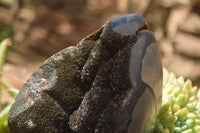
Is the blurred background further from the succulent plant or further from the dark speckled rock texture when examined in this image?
the dark speckled rock texture

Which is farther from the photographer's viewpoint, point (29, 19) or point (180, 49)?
point (29, 19)

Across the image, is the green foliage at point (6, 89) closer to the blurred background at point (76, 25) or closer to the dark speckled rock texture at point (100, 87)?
the dark speckled rock texture at point (100, 87)

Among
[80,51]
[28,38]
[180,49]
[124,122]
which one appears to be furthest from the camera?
[28,38]

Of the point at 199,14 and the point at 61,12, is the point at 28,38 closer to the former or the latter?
the point at 61,12

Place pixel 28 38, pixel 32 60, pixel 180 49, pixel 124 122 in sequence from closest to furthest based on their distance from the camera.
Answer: pixel 124 122 < pixel 180 49 < pixel 32 60 < pixel 28 38

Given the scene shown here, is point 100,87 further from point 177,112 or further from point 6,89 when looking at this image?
point 6,89

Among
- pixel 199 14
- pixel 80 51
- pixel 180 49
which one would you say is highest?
pixel 199 14

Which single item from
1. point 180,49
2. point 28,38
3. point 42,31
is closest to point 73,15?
point 42,31
